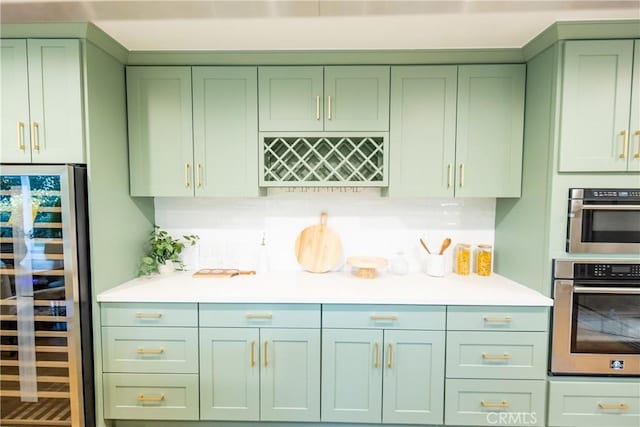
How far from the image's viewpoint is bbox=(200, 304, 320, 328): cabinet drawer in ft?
6.06

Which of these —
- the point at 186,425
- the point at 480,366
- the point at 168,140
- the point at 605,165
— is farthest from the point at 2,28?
the point at 605,165

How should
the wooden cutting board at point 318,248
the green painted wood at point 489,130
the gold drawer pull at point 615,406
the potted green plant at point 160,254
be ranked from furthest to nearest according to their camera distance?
the wooden cutting board at point 318,248 < the potted green plant at point 160,254 < the green painted wood at point 489,130 < the gold drawer pull at point 615,406

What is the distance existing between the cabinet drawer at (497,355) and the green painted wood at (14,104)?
99.7 inches

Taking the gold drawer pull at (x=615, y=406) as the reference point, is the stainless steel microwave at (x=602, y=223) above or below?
above

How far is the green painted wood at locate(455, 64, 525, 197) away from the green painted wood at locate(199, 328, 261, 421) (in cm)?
161

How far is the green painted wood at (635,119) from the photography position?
1.72m

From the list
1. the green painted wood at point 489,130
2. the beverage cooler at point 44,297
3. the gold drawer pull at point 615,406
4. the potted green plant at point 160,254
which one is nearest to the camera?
the beverage cooler at point 44,297

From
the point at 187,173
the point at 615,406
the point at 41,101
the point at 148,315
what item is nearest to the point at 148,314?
the point at 148,315

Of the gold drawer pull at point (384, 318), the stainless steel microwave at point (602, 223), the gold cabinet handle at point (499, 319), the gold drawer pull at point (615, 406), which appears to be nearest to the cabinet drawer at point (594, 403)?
the gold drawer pull at point (615, 406)

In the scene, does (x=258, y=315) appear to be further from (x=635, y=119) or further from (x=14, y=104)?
(x=635, y=119)

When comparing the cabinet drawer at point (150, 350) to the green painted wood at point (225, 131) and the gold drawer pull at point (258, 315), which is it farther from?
the green painted wood at point (225, 131)

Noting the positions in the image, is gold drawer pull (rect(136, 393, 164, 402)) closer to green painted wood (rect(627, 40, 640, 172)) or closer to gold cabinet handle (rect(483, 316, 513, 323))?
gold cabinet handle (rect(483, 316, 513, 323))

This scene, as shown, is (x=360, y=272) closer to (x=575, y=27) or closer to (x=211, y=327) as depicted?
(x=211, y=327)

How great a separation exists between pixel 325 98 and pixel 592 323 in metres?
2.00
